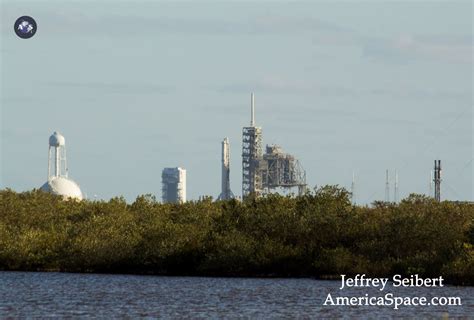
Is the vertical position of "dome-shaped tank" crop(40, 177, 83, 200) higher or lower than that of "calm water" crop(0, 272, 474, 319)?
higher

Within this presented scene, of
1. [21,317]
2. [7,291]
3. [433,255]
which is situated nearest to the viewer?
[21,317]

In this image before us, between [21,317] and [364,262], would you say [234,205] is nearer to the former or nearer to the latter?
[364,262]

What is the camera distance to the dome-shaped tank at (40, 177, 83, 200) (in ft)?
593

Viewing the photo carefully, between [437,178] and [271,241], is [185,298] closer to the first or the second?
[271,241]

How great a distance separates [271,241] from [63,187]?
10982 cm

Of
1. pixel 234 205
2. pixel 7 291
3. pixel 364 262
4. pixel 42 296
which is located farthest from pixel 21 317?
pixel 234 205

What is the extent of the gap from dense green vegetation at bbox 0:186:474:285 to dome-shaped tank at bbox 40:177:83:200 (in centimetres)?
8993

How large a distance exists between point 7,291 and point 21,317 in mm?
16097

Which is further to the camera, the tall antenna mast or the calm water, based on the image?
the tall antenna mast

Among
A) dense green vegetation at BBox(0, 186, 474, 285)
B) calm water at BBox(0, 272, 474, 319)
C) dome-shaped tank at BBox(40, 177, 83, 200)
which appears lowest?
calm water at BBox(0, 272, 474, 319)

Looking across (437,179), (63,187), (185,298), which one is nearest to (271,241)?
(185,298)

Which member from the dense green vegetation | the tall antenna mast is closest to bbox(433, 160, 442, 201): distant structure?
the tall antenna mast

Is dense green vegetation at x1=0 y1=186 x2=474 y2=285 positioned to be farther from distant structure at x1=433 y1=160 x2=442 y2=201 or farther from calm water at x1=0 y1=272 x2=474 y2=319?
distant structure at x1=433 y1=160 x2=442 y2=201

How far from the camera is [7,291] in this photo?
65.7 meters
